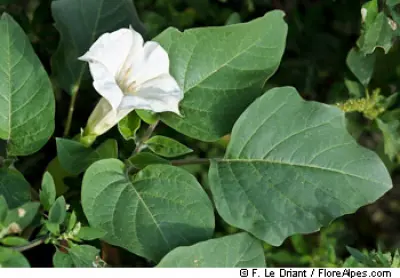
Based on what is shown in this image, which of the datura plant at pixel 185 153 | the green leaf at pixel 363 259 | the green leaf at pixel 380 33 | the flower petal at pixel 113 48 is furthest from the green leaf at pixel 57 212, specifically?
the green leaf at pixel 380 33

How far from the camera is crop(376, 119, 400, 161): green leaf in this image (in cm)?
135

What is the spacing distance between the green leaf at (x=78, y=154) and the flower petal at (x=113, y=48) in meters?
0.13

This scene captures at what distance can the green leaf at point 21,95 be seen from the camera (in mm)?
1069

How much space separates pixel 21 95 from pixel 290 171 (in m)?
0.45

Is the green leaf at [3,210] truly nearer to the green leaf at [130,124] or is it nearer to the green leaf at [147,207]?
the green leaf at [147,207]

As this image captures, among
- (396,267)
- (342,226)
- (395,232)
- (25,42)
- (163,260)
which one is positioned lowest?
(395,232)

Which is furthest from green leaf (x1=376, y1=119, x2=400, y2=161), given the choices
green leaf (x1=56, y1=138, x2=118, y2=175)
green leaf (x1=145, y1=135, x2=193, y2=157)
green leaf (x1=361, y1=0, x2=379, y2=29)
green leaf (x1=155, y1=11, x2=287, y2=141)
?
green leaf (x1=56, y1=138, x2=118, y2=175)

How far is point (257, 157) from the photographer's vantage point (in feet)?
3.74

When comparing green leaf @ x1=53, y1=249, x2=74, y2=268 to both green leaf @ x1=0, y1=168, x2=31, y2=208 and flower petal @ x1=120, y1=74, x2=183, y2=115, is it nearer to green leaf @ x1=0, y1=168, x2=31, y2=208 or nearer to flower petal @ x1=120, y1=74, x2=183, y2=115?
green leaf @ x1=0, y1=168, x2=31, y2=208

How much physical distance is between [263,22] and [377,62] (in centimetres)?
46

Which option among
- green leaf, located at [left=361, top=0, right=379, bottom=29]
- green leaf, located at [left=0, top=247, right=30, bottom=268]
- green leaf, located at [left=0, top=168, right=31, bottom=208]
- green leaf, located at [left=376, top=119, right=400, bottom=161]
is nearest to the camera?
green leaf, located at [left=0, top=247, right=30, bottom=268]

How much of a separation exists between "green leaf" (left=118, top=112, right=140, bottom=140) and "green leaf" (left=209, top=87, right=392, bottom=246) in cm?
14
